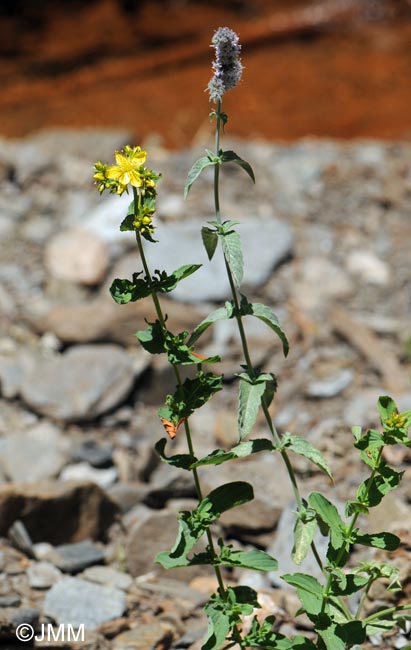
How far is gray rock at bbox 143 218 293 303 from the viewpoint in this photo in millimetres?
4215

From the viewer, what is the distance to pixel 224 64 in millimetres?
1742

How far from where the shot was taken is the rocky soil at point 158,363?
270 centimetres

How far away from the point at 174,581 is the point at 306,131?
15.2 feet

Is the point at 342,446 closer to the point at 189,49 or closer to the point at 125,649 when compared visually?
the point at 125,649

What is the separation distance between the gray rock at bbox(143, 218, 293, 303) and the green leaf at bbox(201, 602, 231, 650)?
237 cm

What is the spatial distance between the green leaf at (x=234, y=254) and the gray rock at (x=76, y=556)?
4.45ft

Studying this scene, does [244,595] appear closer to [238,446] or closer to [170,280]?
[238,446]

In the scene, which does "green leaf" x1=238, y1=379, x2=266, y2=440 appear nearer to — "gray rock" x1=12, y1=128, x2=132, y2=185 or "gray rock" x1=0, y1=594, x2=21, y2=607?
"gray rock" x1=0, y1=594, x2=21, y2=607

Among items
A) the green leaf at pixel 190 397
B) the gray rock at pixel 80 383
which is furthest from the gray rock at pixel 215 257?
the green leaf at pixel 190 397

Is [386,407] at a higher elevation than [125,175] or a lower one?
lower

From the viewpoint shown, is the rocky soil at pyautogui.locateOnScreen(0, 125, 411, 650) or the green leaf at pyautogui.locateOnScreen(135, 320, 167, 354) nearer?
the green leaf at pyautogui.locateOnScreen(135, 320, 167, 354)

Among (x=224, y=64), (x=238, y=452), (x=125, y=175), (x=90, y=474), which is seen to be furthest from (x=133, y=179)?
(x=90, y=474)

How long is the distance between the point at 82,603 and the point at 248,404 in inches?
38.5

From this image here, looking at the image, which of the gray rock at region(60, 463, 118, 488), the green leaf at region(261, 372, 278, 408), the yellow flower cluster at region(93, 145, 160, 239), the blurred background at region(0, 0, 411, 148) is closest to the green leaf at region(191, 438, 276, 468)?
the green leaf at region(261, 372, 278, 408)
